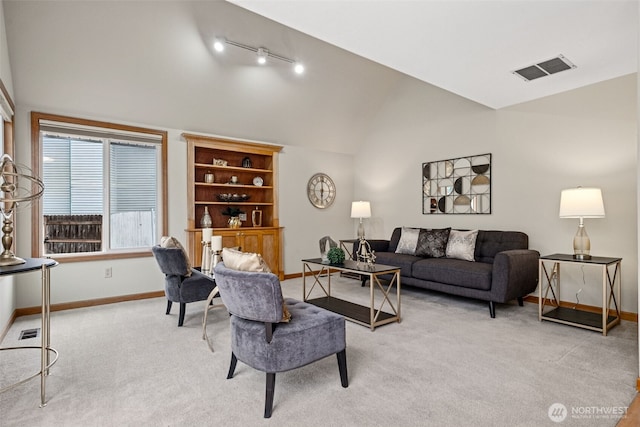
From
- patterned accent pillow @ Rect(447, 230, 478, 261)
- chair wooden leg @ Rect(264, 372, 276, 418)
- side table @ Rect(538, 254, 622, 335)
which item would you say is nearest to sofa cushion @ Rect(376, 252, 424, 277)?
patterned accent pillow @ Rect(447, 230, 478, 261)

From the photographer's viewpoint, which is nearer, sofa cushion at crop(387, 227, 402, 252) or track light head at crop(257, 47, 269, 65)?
track light head at crop(257, 47, 269, 65)

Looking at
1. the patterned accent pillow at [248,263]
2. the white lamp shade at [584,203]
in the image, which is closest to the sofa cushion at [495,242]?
the white lamp shade at [584,203]

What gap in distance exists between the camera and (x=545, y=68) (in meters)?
3.36

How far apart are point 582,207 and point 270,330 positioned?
10.5ft

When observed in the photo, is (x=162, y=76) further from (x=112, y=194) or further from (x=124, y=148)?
(x=112, y=194)

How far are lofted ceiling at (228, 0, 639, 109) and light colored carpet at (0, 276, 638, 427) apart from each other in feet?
8.06

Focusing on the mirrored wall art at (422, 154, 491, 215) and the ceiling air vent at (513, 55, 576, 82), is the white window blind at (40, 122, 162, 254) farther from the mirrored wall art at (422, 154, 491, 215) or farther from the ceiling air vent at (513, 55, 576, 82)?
the ceiling air vent at (513, 55, 576, 82)

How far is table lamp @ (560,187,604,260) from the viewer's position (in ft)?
11.1

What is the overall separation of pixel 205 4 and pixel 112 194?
260 centimetres

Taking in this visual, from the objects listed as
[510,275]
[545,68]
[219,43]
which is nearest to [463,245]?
[510,275]

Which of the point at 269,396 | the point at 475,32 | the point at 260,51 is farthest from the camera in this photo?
the point at 260,51

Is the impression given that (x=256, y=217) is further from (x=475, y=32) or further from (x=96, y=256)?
(x=475, y=32)

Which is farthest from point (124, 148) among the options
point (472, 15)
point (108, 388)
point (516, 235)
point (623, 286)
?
point (623, 286)

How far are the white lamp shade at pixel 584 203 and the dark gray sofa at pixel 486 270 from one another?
0.69 m
